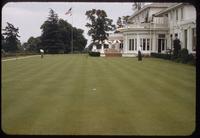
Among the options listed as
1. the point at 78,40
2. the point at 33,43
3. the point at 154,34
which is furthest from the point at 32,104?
the point at 154,34

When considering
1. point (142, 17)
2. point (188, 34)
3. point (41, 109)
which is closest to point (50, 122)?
point (41, 109)

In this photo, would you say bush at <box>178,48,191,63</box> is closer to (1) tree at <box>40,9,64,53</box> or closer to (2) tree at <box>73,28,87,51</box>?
(2) tree at <box>73,28,87,51</box>

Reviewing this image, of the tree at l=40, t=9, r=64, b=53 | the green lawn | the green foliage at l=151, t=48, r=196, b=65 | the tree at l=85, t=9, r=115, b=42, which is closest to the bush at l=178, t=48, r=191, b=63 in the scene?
the green foliage at l=151, t=48, r=196, b=65

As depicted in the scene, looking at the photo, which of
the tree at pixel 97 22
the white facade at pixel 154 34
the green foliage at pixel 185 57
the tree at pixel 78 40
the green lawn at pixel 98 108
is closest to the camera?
the green lawn at pixel 98 108

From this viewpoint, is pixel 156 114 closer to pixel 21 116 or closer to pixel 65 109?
pixel 65 109

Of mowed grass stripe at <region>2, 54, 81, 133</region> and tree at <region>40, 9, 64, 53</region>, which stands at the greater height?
tree at <region>40, 9, 64, 53</region>

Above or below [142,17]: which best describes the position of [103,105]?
below

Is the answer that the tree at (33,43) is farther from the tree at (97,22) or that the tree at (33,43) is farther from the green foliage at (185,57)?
the green foliage at (185,57)

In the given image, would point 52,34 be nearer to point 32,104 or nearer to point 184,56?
point 184,56

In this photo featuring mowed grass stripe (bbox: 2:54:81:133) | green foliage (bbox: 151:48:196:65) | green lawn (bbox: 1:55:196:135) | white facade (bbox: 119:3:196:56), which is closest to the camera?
green lawn (bbox: 1:55:196:135)

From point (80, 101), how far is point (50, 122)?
12.0 ft

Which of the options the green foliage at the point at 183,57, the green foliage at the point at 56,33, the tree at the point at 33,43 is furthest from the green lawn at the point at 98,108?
the green foliage at the point at 183,57

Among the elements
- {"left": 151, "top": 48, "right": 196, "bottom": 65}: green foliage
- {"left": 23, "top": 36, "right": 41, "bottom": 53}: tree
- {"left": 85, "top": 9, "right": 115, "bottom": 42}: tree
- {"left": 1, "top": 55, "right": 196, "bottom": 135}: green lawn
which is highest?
{"left": 85, "top": 9, "right": 115, "bottom": 42}: tree

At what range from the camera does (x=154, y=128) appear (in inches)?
376
